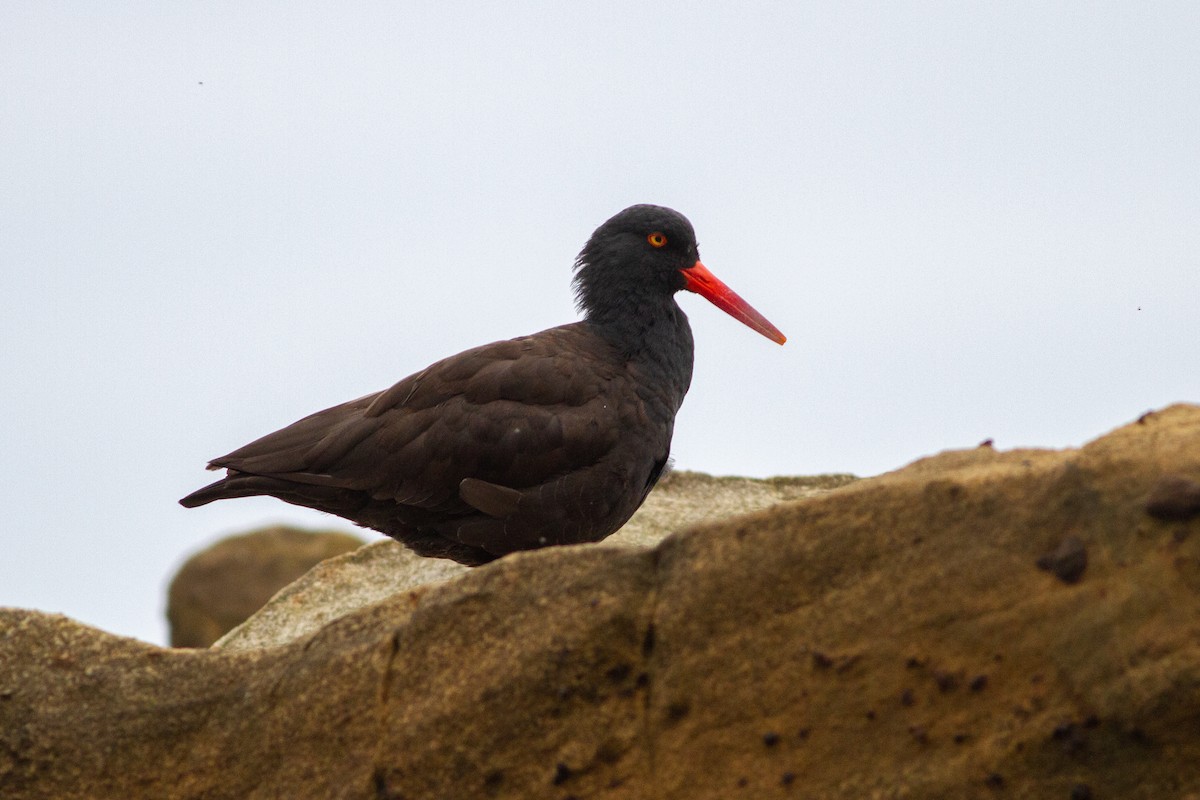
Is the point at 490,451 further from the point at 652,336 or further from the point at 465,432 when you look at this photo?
the point at 652,336

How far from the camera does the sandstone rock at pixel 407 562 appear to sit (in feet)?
28.0

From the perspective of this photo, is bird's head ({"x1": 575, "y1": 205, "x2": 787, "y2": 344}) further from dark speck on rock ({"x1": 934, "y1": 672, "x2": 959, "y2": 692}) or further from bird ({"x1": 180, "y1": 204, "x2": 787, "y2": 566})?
dark speck on rock ({"x1": 934, "y1": 672, "x2": 959, "y2": 692})

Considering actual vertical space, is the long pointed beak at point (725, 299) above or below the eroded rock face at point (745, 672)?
above

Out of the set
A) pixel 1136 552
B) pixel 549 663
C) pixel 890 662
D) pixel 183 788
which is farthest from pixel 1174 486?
pixel 183 788

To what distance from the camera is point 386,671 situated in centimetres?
492

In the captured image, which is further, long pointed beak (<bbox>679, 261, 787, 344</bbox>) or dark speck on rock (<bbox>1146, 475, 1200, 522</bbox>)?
long pointed beak (<bbox>679, 261, 787, 344</bbox>)

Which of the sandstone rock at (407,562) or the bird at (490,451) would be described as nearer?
the bird at (490,451)

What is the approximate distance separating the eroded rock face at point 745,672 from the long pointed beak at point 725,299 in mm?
4586

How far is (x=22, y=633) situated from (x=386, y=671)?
1.51 metres

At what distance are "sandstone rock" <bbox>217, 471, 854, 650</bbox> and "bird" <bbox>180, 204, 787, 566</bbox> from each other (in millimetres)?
582

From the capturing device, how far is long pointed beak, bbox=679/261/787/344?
948 centimetres

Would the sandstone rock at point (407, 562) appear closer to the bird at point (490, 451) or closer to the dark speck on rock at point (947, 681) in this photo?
the bird at point (490, 451)

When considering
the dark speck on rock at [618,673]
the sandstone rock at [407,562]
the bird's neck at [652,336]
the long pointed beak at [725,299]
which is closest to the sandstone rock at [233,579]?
the sandstone rock at [407,562]

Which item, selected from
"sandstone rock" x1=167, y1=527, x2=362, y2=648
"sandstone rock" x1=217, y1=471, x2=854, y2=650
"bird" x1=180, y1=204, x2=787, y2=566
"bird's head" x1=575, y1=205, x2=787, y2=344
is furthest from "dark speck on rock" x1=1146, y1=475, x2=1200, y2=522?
"sandstone rock" x1=167, y1=527, x2=362, y2=648
